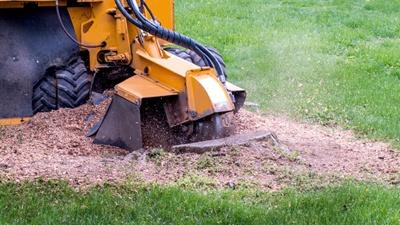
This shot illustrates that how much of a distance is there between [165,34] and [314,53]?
5.25 meters

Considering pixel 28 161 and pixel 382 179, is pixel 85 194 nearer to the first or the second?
pixel 28 161

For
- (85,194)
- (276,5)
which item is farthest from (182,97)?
(276,5)

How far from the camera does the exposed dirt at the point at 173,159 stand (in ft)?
20.1

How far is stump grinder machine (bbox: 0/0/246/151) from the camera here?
680 cm

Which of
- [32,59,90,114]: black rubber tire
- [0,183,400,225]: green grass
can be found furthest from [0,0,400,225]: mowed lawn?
[32,59,90,114]: black rubber tire

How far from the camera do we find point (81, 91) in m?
7.75

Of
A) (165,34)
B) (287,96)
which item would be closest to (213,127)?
(165,34)

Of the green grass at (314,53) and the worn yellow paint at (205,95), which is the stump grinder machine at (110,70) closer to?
the worn yellow paint at (205,95)

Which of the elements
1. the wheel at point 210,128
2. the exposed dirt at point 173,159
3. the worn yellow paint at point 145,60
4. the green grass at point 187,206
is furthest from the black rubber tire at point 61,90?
the green grass at point 187,206

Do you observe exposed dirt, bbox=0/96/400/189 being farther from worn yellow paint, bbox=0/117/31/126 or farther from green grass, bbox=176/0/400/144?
green grass, bbox=176/0/400/144

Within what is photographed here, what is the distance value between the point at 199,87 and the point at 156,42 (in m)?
1.10

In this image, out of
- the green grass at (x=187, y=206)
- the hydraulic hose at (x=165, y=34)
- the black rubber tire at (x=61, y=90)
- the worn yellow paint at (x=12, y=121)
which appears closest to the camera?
the green grass at (x=187, y=206)

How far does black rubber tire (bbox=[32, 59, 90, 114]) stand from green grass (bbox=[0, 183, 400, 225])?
1.88m

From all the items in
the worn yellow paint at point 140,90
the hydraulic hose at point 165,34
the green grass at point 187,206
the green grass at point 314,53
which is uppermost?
the hydraulic hose at point 165,34
